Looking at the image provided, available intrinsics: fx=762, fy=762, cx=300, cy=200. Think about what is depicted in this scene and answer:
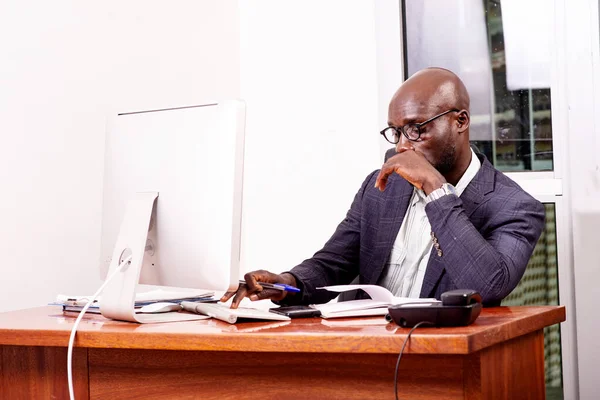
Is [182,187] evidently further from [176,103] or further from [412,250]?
[176,103]

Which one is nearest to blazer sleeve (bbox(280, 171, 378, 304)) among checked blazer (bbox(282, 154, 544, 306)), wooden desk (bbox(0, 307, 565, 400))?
checked blazer (bbox(282, 154, 544, 306))

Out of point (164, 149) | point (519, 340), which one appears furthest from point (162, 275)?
point (519, 340)

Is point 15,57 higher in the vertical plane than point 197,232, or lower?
higher

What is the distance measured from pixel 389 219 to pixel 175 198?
2.75ft

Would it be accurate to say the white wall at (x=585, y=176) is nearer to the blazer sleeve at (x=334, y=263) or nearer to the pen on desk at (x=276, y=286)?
the blazer sleeve at (x=334, y=263)

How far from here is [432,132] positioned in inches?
85.7

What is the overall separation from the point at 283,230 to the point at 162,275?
1.68 m

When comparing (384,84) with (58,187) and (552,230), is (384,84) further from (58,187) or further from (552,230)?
(58,187)

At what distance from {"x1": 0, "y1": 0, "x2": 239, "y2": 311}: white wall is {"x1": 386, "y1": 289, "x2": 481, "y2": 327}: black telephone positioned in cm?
134

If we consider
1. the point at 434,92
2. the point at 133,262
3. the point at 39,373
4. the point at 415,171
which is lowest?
the point at 39,373

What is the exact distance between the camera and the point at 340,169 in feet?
10.6

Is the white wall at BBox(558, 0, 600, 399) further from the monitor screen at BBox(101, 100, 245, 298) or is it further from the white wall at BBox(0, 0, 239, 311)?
the monitor screen at BBox(101, 100, 245, 298)

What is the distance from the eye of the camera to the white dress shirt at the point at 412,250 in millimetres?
2154

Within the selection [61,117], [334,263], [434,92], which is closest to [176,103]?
[61,117]
